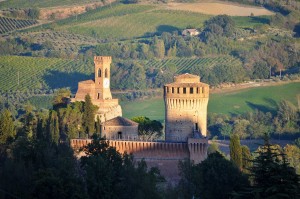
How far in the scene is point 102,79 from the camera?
8281cm

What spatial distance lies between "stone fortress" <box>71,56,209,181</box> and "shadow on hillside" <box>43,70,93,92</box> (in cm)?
4459

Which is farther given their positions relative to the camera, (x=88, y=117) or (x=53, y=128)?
(x=88, y=117)

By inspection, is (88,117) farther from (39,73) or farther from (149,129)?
(39,73)

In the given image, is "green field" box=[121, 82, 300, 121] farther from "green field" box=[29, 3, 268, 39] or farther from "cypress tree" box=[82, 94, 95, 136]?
"green field" box=[29, 3, 268, 39]

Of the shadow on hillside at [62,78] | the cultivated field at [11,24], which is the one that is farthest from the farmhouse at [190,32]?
the shadow on hillside at [62,78]

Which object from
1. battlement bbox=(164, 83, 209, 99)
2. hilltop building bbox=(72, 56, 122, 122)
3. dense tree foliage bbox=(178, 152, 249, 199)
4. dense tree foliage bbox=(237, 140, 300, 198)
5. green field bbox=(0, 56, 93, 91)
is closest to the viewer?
dense tree foliage bbox=(237, 140, 300, 198)

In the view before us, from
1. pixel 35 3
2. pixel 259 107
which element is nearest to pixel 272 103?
pixel 259 107

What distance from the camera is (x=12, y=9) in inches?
5965

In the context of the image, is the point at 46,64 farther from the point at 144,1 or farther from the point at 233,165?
the point at 233,165

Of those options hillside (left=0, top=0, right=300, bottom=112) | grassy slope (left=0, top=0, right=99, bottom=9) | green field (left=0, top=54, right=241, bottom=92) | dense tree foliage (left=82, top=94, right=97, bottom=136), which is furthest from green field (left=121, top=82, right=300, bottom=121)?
→ grassy slope (left=0, top=0, right=99, bottom=9)

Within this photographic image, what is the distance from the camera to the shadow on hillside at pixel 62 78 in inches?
4513

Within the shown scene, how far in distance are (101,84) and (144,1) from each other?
8112 cm

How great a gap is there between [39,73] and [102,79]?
112 ft

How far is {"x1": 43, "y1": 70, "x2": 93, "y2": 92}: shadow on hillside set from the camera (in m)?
115
